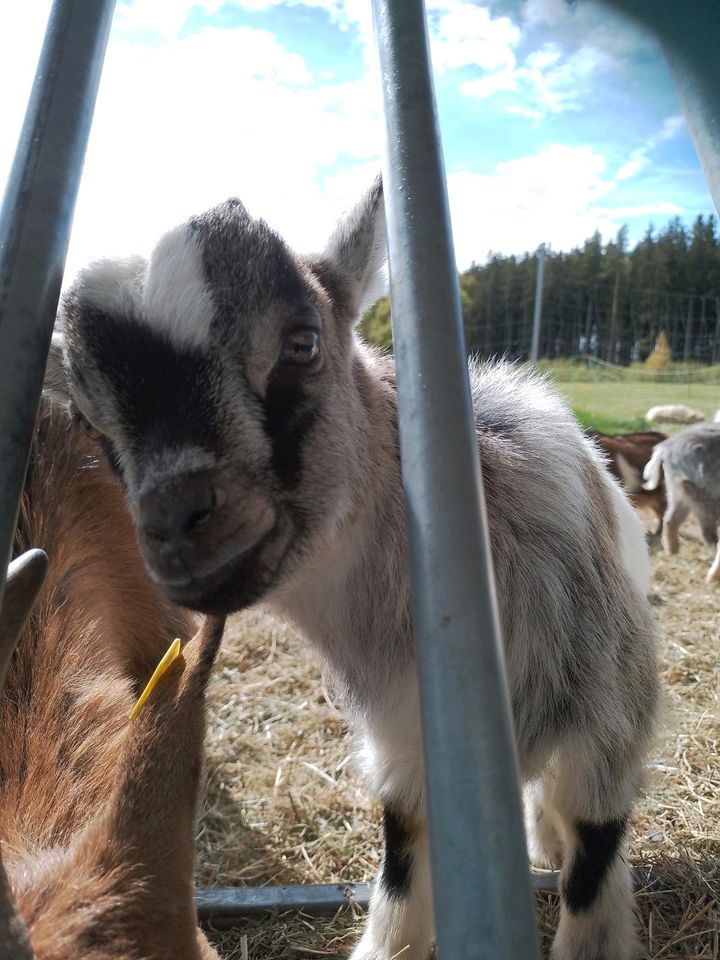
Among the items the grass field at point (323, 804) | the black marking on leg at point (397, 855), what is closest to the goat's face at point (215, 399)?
the grass field at point (323, 804)

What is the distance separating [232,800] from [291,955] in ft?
2.52

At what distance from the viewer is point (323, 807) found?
8.44 ft

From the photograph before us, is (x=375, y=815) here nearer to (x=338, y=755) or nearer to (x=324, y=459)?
(x=338, y=755)

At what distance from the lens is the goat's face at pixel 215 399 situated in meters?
1.25

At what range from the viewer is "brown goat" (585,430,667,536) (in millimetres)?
6641

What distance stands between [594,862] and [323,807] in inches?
40.2

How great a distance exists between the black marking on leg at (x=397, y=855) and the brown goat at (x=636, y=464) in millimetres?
4931

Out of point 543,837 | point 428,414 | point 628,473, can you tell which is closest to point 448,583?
point 428,414

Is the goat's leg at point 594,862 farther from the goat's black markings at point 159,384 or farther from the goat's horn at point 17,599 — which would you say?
the goat's horn at point 17,599

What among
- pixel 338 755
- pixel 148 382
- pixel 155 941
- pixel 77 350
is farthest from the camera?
pixel 338 755

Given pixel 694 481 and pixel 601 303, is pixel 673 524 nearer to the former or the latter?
pixel 694 481

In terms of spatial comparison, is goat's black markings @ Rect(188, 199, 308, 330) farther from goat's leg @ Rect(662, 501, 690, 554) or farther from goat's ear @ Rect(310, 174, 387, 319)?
goat's leg @ Rect(662, 501, 690, 554)

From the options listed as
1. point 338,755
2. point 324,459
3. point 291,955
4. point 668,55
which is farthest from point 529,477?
point 338,755

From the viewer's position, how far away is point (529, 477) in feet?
5.86
